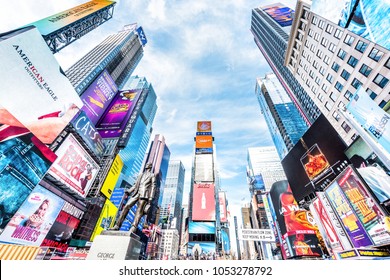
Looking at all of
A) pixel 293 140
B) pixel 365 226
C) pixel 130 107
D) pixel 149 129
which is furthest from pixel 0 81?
pixel 149 129

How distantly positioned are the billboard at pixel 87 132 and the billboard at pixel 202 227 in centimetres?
A: 2868

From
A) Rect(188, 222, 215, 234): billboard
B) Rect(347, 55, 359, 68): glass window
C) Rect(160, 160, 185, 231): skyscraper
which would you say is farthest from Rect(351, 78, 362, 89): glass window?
Rect(160, 160, 185, 231): skyscraper

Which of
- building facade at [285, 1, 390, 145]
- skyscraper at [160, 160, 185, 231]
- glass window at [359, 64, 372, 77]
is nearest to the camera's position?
building facade at [285, 1, 390, 145]

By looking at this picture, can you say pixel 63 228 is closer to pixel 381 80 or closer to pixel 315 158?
pixel 315 158

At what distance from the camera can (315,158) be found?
16.2m

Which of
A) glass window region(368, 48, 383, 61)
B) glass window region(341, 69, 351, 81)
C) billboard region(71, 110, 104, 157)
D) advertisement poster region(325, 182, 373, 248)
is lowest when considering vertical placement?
advertisement poster region(325, 182, 373, 248)

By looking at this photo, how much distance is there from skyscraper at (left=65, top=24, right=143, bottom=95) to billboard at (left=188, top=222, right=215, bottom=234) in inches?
1831

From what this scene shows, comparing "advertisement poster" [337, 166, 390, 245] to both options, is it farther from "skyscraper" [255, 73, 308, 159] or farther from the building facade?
"skyscraper" [255, 73, 308, 159]

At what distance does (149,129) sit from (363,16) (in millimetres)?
93443

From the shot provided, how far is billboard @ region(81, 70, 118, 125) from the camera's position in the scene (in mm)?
23453

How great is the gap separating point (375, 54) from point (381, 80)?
12.3 feet

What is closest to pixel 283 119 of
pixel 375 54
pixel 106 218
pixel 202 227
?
pixel 375 54

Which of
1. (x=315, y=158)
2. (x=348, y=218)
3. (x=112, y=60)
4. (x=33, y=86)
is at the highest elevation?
(x=112, y=60)

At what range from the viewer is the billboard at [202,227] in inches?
1548
